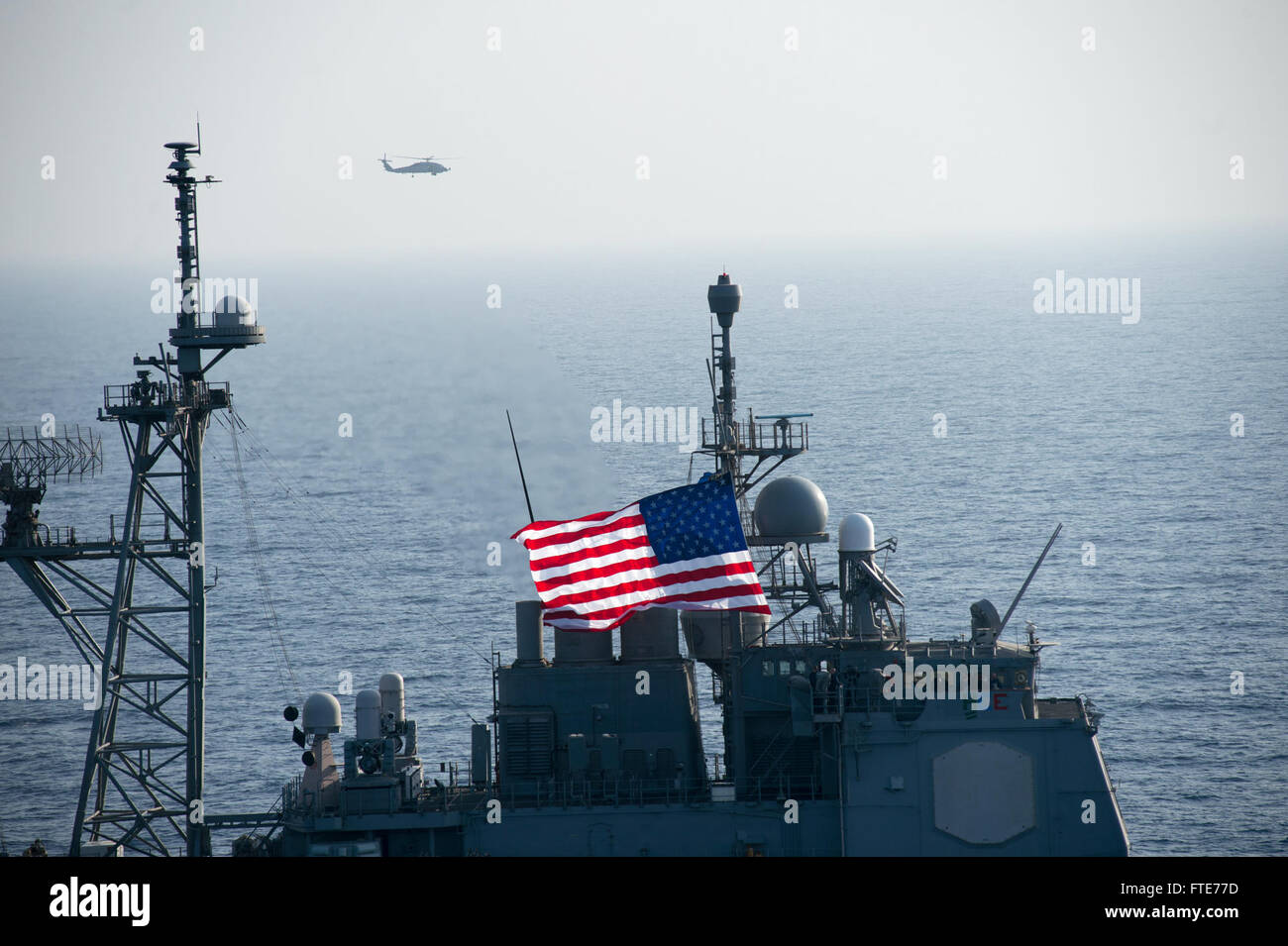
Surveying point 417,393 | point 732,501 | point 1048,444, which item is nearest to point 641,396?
point 417,393

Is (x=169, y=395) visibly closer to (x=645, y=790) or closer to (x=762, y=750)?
(x=645, y=790)

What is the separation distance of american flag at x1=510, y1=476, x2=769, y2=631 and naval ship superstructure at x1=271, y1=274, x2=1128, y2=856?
66.7 inches

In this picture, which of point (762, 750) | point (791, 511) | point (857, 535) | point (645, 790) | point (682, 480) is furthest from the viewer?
point (682, 480)

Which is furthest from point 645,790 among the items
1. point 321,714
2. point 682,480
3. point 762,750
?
point 682,480

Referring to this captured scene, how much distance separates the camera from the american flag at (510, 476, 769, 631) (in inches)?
1412

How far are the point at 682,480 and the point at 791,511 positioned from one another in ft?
166

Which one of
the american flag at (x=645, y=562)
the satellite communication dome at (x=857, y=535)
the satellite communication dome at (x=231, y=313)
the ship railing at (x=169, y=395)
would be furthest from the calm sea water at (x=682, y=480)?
the satellite communication dome at (x=857, y=535)

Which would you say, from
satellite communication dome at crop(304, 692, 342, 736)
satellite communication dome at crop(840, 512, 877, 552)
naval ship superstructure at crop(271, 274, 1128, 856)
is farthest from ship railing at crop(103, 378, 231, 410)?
satellite communication dome at crop(840, 512, 877, 552)

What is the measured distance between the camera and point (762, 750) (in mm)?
36969

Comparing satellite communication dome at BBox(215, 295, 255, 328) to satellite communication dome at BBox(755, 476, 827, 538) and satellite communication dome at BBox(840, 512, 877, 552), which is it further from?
satellite communication dome at BBox(840, 512, 877, 552)

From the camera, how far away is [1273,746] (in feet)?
198
